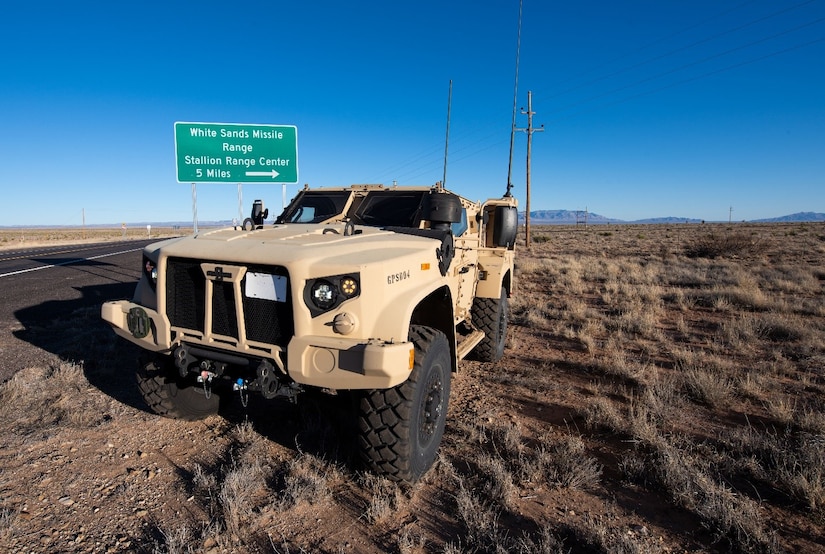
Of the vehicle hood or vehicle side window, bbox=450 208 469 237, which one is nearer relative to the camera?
the vehicle hood

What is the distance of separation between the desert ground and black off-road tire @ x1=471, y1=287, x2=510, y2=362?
0.20 metres

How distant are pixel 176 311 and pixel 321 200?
91.2 inches

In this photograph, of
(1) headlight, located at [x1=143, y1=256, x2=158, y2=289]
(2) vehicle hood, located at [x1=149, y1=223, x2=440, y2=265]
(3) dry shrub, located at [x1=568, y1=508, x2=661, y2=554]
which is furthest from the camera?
(1) headlight, located at [x1=143, y1=256, x2=158, y2=289]

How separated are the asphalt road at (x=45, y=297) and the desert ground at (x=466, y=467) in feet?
1.54

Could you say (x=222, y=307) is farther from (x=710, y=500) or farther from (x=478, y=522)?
(x=710, y=500)

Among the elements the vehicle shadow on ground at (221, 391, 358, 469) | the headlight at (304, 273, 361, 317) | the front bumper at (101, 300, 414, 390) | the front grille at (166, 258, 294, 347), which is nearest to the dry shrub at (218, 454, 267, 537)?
the vehicle shadow on ground at (221, 391, 358, 469)

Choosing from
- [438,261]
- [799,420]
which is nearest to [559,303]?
[799,420]

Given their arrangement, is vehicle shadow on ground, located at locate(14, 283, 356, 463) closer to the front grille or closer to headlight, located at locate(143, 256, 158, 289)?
the front grille

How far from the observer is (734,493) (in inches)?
121

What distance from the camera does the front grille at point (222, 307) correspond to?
292 centimetres

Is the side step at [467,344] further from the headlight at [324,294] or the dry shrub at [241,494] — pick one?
the dry shrub at [241,494]

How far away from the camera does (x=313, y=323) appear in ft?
9.27

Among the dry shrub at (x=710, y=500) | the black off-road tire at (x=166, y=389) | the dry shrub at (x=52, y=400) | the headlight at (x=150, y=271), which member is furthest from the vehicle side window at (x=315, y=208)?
the dry shrub at (x=710, y=500)

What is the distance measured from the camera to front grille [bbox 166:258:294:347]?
292 cm
